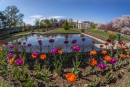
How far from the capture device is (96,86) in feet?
16.1

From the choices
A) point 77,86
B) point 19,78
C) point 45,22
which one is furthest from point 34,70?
point 45,22

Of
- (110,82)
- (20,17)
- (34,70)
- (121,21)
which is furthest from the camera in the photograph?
(20,17)

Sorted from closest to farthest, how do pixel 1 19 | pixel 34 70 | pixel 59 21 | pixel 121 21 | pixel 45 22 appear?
pixel 34 70 < pixel 121 21 < pixel 1 19 < pixel 45 22 < pixel 59 21

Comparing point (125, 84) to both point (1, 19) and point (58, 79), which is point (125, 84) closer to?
point (58, 79)

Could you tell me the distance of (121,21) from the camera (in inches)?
1337

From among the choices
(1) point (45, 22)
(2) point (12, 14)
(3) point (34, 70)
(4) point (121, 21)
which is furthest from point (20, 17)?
(3) point (34, 70)

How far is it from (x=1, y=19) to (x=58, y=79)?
1372 inches

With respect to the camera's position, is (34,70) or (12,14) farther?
(12,14)

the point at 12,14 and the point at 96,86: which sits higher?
the point at 12,14

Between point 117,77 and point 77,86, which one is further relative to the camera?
point 117,77

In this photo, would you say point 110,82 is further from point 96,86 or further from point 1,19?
point 1,19

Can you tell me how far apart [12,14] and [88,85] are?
49.0 meters

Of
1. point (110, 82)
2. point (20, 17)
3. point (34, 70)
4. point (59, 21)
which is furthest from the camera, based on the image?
point (59, 21)

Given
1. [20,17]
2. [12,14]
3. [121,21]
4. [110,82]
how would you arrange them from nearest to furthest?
1. [110,82]
2. [121,21]
3. [12,14]
4. [20,17]
